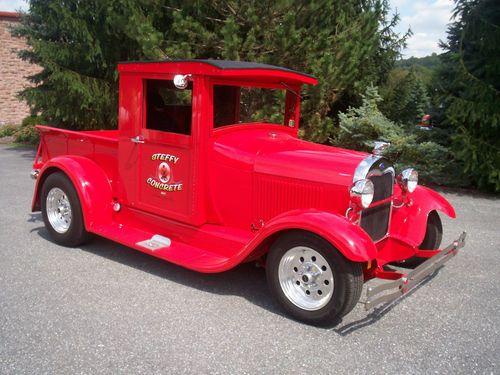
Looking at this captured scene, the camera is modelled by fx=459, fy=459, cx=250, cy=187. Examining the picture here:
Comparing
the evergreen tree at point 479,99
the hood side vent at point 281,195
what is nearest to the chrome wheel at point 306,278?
the hood side vent at point 281,195

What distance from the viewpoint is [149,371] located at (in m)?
2.84

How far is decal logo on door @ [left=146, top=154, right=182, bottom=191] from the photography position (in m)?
4.29

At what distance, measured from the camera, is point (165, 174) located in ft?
14.3

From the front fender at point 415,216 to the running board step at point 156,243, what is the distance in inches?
82.8

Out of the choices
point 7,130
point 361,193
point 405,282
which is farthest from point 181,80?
point 7,130

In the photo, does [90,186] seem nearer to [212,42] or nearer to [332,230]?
[332,230]

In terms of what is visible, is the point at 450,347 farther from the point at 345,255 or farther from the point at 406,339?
the point at 345,255

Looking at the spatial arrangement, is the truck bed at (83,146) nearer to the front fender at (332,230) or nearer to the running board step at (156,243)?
the running board step at (156,243)

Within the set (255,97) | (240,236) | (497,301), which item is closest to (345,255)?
(240,236)

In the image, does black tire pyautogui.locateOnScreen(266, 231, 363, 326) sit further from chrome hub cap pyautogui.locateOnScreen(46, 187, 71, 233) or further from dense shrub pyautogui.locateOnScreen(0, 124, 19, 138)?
dense shrub pyautogui.locateOnScreen(0, 124, 19, 138)

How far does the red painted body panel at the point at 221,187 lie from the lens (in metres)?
3.71

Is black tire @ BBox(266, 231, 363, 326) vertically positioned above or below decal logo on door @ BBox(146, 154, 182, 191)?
below

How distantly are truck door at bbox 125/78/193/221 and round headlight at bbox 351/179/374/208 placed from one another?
4.90ft

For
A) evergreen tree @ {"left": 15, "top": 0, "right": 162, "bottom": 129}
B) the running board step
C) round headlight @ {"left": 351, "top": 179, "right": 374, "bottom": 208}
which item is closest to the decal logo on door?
the running board step
